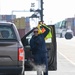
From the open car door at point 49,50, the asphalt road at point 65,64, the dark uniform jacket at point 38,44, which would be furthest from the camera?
the asphalt road at point 65,64

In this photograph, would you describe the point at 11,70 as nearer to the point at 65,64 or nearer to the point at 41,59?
the point at 41,59

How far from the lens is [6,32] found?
927 cm

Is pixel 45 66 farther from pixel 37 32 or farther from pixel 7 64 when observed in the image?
pixel 7 64

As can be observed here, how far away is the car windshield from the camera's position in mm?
9173

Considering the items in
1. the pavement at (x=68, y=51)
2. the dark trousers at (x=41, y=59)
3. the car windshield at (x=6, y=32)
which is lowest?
the pavement at (x=68, y=51)

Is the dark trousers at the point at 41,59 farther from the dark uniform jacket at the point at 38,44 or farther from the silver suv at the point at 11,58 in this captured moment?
the silver suv at the point at 11,58

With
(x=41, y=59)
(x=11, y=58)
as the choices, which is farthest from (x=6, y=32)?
(x=41, y=59)

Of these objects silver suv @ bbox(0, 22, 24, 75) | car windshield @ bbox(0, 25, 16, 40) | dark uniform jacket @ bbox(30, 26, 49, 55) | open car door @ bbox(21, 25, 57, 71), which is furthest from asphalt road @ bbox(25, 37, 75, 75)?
silver suv @ bbox(0, 22, 24, 75)

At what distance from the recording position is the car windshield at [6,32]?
30.1 ft

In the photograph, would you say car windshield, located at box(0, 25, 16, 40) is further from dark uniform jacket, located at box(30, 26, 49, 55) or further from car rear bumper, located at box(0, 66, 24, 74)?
dark uniform jacket, located at box(30, 26, 49, 55)

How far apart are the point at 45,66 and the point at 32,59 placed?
1.84 feet

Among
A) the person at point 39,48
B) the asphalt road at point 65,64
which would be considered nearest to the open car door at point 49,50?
the person at point 39,48

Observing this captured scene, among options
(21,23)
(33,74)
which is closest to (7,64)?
(33,74)

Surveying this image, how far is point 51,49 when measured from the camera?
11.3 metres
